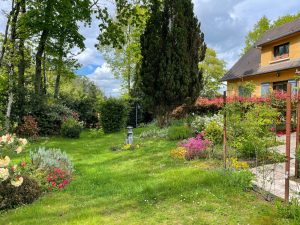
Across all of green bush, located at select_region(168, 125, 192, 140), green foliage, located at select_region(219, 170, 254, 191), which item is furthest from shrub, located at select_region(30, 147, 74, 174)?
green bush, located at select_region(168, 125, 192, 140)

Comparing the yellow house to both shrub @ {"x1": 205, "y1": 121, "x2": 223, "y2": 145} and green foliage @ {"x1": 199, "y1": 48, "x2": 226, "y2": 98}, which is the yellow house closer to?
shrub @ {"x1": 205, "y1": 121, "x2": 223, "y2": 145}

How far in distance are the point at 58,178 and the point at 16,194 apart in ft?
4.19

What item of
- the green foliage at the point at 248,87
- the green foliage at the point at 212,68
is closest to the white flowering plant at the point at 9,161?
the green foliage at the point at 248,87

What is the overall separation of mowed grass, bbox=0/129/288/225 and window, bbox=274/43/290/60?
14.9 meters

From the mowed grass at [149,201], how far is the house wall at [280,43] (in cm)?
1421

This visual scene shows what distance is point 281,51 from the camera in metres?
19.5

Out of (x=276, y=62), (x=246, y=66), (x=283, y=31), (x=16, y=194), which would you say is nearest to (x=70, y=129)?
(x=16, y=194)

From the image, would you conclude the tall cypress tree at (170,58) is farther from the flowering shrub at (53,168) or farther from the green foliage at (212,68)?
the green foliage at (212,68)

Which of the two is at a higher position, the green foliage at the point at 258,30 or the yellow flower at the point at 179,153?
the green foliage at the point at 258,30

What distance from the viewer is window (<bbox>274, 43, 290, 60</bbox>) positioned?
18944 millimetres

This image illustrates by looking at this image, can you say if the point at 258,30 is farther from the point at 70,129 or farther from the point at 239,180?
the point at 239,180

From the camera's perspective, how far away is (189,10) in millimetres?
13922

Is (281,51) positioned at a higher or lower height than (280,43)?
lower

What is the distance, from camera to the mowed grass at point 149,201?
4031 millimetres
